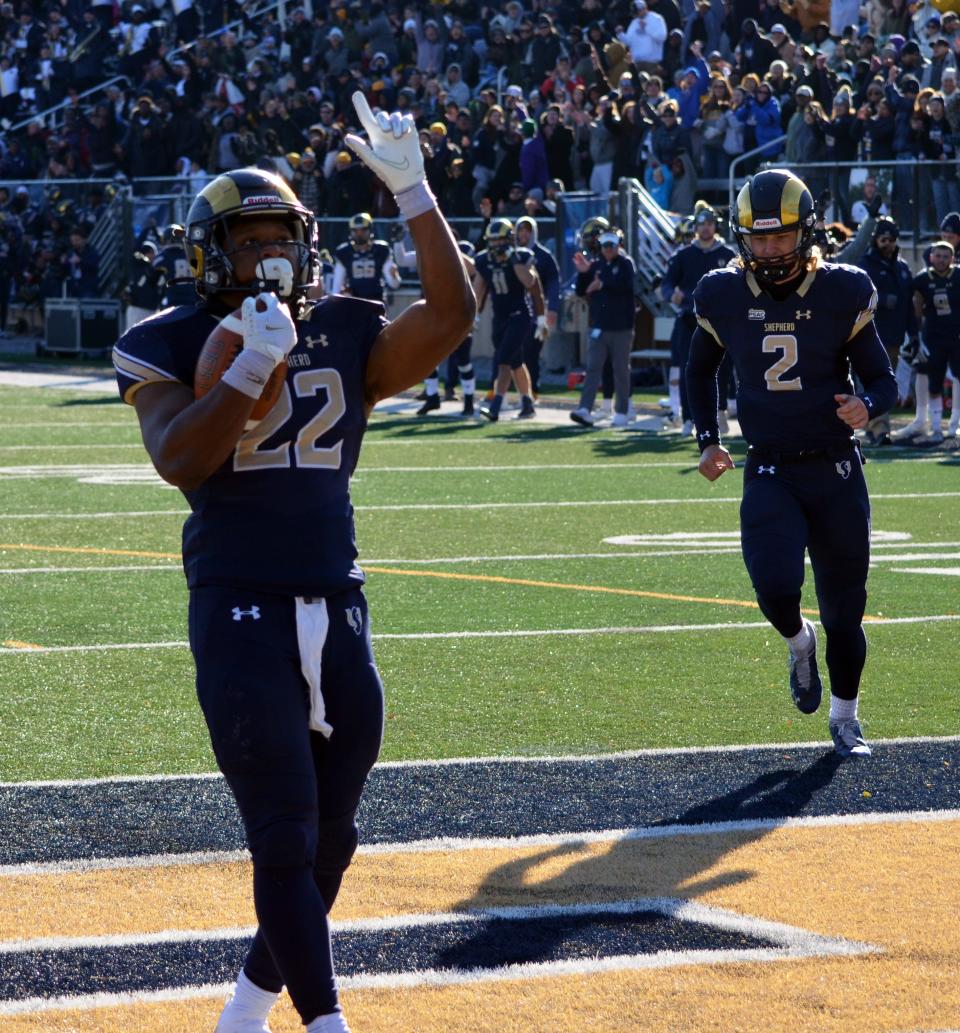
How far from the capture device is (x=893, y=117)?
790 inches

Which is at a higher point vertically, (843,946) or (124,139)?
(124,139)

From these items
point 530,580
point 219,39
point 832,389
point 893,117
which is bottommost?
point 530,580

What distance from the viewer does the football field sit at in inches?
154

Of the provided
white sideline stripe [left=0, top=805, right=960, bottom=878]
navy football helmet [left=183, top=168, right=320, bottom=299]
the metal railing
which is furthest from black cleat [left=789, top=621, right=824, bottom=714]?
the metal railing

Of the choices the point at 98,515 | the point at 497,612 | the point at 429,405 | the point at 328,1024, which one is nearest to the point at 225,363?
the point at 328,1024

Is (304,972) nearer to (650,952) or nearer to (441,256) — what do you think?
(650,952)

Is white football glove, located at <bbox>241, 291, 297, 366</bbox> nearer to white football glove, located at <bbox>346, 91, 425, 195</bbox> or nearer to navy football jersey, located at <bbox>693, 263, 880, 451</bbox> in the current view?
white football glove, located at <bbox>346, 91, 425, 195</bbox>

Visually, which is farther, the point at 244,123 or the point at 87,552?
the point at 244,123

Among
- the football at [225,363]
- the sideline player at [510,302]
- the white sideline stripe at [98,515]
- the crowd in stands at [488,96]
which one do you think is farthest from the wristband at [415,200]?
the sideline player at [510,302]

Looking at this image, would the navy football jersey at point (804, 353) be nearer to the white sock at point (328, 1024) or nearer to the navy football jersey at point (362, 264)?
the white sock at point (328, 1024)

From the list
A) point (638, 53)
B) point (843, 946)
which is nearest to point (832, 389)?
point (843, 946)

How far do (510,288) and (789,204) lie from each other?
13.6 meters

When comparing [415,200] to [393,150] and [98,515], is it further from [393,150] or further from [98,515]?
[98,515]

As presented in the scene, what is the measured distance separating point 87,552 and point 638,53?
16106mm
